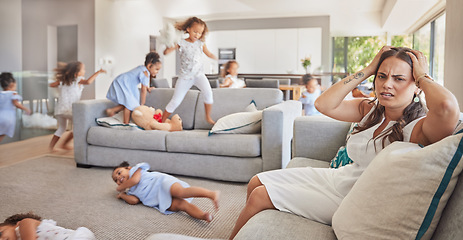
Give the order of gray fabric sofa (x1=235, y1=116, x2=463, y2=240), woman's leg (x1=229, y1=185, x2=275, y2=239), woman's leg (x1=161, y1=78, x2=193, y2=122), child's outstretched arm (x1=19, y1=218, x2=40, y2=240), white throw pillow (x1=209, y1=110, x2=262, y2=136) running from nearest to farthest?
gray fabric sofa (x1=235, y1=116, x2=463, y2=240), woman's leg (x1=229, y1=185, x2=275, y2=239), child's outstretched arm (x1=19, y1=218, x2=40, y2=240), white throw pillow (x1=209, y1=110, x2=262, y2=136), woman's leg (x1=161, y1=78, x2=193, y2=122)

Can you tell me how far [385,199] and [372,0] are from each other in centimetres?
811

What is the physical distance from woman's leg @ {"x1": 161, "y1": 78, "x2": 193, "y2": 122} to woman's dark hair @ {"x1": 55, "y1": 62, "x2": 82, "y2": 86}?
1.78m

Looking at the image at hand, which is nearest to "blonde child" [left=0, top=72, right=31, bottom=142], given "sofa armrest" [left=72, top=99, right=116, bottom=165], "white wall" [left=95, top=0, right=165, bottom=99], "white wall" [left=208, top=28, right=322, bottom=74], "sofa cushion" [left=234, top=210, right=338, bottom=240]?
"white wall" [left=95, top=0, right=165, bottom=99]

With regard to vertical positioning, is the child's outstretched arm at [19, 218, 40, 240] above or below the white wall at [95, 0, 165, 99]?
below

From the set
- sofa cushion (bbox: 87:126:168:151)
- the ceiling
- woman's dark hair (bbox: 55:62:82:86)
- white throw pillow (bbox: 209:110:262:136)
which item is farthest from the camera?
the ceiling

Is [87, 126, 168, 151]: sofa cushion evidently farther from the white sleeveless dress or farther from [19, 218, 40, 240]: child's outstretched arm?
the white sleeveless dress

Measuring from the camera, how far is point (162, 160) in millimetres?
3189

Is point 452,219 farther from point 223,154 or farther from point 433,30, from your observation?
point 433,30

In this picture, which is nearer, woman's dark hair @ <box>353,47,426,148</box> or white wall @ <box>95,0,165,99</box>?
woman's dark hair @ <box>353,47,426,148</box>

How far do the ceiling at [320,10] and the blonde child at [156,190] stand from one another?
5.63m

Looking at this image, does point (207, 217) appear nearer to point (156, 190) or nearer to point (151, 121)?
point (156, 190)

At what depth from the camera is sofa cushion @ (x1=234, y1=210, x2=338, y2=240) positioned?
3.59 feet

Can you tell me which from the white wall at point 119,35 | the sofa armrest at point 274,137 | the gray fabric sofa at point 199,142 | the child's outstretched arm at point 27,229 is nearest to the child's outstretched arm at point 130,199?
the gray fabric sofa at point 199,142

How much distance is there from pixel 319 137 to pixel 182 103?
72.2 inches
